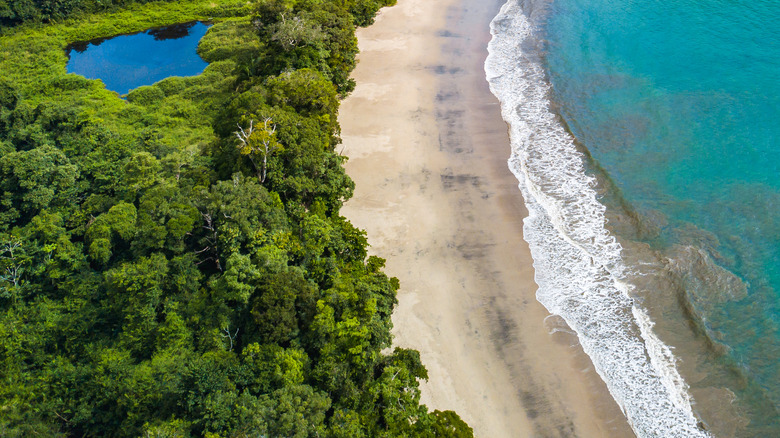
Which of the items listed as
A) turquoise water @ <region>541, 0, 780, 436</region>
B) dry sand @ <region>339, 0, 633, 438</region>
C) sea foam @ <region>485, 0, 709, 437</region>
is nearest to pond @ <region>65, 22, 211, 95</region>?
dry sand @ <region>339, 0, 633, 438</region>

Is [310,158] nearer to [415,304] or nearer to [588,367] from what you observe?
[415,304]

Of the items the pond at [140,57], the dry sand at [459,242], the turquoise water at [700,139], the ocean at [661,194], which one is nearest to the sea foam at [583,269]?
the ocean at [661,194]

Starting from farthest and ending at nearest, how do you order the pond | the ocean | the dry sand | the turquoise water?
the pond → the turquoise water → the ocean → the dry sand

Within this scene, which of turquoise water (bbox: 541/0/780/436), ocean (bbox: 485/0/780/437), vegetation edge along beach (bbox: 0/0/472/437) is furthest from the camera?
turquoise water (bbox: 541/0/780/436)

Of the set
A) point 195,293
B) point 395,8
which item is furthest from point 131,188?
point 395,8

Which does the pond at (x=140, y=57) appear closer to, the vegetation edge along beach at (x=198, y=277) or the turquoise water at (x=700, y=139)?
the vegetation edge along beach at (x=198, y=277)

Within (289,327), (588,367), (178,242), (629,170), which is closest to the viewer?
(289,327)

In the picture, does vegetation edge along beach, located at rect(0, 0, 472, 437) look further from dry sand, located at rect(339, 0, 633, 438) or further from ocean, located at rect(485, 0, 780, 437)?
ocean, located at rect(485, 0, 780, 437)
